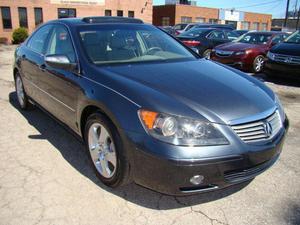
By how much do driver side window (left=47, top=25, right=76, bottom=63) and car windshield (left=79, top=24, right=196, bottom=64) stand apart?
18 centimetres

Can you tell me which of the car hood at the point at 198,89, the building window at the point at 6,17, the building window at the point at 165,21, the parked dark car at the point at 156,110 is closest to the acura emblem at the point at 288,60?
the parked dark car at the point at 156,110

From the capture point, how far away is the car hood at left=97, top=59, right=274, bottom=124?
2770 mm

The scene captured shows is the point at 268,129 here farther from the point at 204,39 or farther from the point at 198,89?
the point at 204,39

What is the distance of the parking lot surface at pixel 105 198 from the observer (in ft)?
9.32

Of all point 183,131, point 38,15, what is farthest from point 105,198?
point 38,15

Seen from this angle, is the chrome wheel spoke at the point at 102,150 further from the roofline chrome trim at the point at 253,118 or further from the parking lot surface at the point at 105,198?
the roofline chrome trim at the point at 253,118

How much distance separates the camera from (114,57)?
3693mm

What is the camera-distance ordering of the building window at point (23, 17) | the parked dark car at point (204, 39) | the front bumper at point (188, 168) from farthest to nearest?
the building window at point (23, 17) → the parked dark car at point (204, 39) → the front bumper at point (188, 168)

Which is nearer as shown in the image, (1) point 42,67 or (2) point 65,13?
(1) point 42,67

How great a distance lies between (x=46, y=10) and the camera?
31719 millimetres

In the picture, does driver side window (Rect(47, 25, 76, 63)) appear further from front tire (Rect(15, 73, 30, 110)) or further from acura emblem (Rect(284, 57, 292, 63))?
acura emblem (Rect(284, 57, 292, 63))

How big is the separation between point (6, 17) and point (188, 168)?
31.4 metres

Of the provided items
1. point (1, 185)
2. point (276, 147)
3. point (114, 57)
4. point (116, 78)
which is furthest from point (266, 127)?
point (1, 185)

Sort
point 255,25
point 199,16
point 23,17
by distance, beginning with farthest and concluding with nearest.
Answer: point 255,25 → point 199,16 → point 23,17
